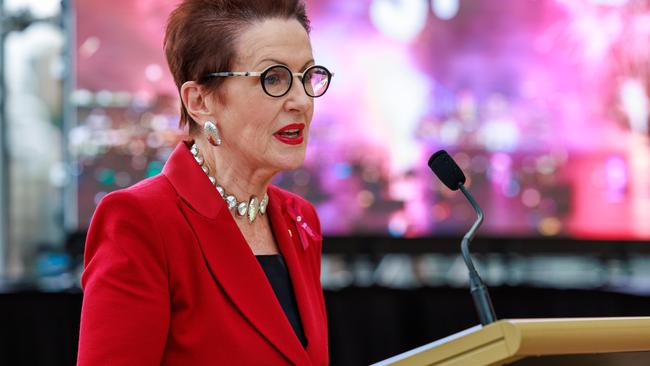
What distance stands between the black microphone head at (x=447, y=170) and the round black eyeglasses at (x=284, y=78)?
28 cm

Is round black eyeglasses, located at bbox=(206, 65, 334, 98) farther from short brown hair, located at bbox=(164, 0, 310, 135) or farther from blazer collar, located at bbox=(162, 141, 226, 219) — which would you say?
blazer collar, located at bbox=(162, 141, 226, 219)

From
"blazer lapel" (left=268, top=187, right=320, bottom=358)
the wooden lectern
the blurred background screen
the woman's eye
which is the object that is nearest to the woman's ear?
the woman's eye

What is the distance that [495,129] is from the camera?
544 cm

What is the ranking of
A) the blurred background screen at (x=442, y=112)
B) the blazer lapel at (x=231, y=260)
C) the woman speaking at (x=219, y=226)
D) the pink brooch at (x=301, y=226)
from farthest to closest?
the blurred background screen at (x=442, y=112), the pink brooch at (x=301, y=226), the blazer lapel at (x=231, y=260), the woman speaking at (x=219, y=226)

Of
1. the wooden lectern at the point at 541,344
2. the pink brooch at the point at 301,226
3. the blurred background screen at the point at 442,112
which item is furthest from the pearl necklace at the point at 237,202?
the blurred background screen at the point at 442,112

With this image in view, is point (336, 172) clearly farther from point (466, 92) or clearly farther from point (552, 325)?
point (552, 325)

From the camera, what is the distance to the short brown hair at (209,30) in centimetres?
172

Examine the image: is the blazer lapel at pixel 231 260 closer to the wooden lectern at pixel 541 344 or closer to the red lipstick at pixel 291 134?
the red lipstick at pixel 291 134

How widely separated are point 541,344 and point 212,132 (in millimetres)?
776

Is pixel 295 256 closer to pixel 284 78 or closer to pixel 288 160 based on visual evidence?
pixel 288 160

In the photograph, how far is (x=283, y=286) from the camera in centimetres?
181

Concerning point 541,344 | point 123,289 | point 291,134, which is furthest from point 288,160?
point 541,344

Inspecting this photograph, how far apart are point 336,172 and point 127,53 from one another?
128 cm

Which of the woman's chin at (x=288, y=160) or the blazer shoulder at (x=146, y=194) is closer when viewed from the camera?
the blazer shoulder at (x=146, y=194)
